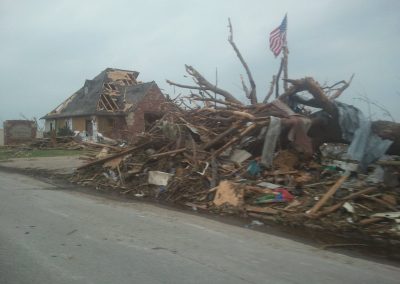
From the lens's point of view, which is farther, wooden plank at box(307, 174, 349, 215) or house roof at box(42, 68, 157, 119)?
house roof at box(42, 68, 157, 119)

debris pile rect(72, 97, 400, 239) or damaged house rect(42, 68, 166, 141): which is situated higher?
damaged house rect(42, 68, 166, 141)

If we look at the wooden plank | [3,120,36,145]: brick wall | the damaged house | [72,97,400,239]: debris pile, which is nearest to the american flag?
[72,97,400,239]: debris pile

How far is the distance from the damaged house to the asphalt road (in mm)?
32140

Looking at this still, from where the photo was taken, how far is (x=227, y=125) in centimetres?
1385

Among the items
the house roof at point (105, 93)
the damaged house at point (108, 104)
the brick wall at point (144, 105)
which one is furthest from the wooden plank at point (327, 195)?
the house roof at point (105, 93)

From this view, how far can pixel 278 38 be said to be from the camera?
47.8ft

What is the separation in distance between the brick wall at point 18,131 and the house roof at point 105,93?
435 cm

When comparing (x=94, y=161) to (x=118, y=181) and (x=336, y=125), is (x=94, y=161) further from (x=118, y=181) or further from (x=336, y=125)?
(x=336, y=125)

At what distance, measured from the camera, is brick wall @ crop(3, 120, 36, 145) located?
4391cm

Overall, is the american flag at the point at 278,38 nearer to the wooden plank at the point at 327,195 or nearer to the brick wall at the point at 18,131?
the wooden plank at the point at 327,195

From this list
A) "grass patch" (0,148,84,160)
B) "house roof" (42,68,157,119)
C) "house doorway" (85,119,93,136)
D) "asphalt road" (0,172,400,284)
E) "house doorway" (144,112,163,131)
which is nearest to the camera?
"asphalt road" (0,172,400,284)

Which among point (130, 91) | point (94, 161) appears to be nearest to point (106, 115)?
point (130, 91)

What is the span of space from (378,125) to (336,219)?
328 cm

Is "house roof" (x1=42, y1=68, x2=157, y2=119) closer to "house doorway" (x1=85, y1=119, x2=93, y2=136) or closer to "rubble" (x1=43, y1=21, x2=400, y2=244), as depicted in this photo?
"house doorway" (x1=85, y1=119, x2=93, y2=136)
